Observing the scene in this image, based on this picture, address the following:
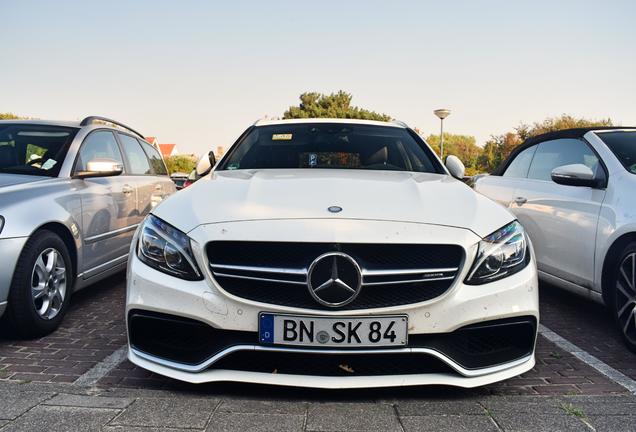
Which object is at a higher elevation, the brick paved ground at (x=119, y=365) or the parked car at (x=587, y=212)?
the parked car at (x=587, y=212)

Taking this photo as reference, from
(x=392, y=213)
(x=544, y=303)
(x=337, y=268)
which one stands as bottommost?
(x=544, y=303)

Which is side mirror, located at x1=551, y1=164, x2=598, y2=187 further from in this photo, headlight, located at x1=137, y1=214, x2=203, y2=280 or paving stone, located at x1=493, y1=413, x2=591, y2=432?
headlight, located at x1=137, y1=214, x2=203, y2=280

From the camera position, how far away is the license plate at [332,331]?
7.70ft

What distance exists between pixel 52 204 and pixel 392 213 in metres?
2.53

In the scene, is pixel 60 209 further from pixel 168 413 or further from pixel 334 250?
pixel 334 250

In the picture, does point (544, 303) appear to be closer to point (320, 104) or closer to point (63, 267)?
point (63, 267)

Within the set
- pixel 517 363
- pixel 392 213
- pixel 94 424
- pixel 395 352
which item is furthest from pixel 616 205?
pixel 94 424

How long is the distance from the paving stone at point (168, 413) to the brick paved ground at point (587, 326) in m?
2.33

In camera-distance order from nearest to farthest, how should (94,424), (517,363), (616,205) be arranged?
(94,424), (517,363), (616,205)

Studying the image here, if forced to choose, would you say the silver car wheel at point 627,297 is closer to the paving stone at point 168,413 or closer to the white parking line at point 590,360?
the white parking line at point 590,360

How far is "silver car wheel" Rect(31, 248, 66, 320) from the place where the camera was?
3.57 metres

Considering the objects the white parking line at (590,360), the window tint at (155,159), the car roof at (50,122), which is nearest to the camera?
the white parking line at (590,360)

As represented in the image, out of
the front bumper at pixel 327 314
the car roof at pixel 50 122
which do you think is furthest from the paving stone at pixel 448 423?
the car roof at pixel 50 122

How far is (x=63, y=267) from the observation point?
389 cm
